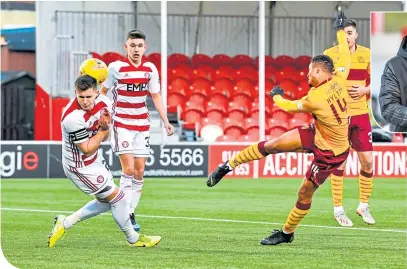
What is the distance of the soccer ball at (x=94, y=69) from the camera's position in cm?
870

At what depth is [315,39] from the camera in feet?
88.4

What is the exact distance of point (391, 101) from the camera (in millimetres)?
5012

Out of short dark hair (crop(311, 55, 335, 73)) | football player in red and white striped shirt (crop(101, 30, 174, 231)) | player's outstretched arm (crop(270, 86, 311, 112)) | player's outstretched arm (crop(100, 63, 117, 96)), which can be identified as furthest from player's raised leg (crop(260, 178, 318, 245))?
player's outstretched arm (crop(100, 63, 117, 96))

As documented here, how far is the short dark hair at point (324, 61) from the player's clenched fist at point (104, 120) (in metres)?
2.04

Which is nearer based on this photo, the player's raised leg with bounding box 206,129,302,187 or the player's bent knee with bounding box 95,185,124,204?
the player's bent knee with bounding box 95,185,124,204

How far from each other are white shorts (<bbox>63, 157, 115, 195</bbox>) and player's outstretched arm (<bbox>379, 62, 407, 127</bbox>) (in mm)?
4058

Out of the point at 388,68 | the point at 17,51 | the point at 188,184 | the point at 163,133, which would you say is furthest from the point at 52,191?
the point at 17,51

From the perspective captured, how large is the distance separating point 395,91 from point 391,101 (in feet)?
0.22

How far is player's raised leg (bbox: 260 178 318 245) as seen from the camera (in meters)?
9.16

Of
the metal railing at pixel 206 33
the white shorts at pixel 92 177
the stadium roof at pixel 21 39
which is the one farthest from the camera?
the stadium roof at pixel 21 39

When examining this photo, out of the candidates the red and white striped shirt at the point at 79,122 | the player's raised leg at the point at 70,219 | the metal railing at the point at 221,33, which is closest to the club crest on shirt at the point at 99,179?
the red and white striped shirt at the point at 79,122

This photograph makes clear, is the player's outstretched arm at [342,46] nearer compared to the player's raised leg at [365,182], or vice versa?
the player's outstretched arm at [342,46]

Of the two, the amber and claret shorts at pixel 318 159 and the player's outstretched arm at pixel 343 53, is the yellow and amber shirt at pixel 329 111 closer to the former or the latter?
the amber and claret shorts at pixel 318 159

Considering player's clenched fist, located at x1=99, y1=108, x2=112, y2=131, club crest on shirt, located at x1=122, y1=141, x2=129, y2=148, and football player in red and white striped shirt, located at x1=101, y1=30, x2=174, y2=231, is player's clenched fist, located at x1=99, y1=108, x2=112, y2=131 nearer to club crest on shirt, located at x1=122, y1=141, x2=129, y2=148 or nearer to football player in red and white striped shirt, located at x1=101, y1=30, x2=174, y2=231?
football player in red and white striped shirt, located at x1=101, y1=30, x2=174, y2=231
